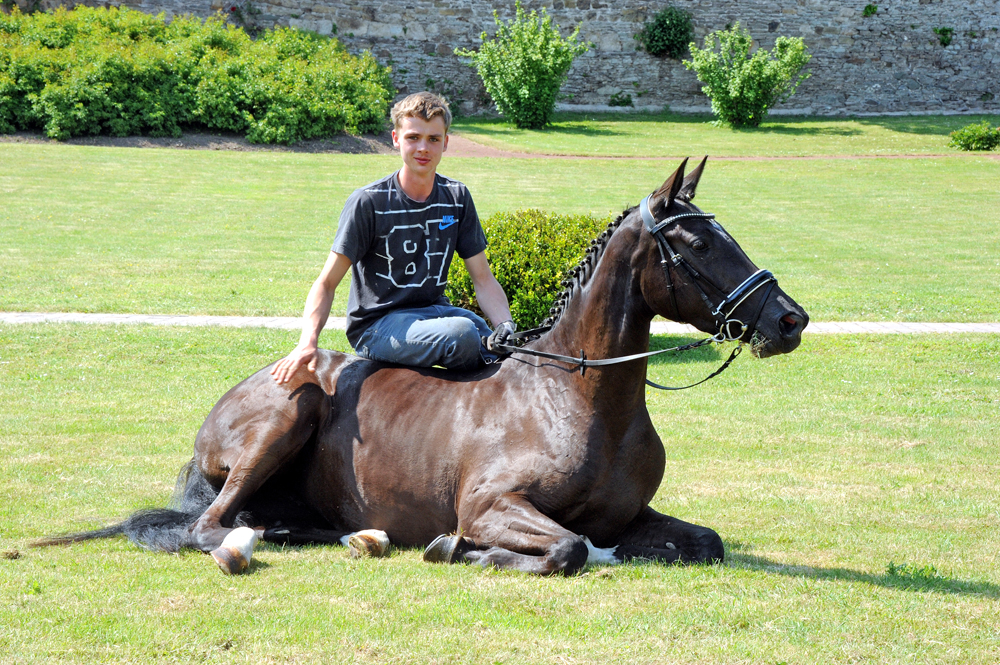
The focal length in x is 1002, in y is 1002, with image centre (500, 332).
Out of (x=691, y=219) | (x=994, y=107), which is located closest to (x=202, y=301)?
(x=691, y=219)

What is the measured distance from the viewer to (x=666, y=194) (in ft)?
13.8

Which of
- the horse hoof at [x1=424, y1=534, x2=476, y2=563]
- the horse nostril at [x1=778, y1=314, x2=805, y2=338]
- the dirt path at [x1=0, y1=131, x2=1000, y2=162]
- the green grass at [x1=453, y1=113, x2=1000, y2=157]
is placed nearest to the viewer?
the horse nostril at [x1=778, y1=314, x2=805, y2=338]

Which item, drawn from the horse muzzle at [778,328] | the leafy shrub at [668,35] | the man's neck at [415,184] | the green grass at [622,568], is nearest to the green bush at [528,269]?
the green grass at [622,568]

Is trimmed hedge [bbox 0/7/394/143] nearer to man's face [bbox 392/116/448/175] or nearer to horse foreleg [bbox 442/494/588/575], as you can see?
man's face [bbox 392/116/448/175]

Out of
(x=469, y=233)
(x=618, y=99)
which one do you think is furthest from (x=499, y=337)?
(x=618, y=99)

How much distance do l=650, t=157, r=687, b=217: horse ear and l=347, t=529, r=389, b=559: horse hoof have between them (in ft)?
6.58

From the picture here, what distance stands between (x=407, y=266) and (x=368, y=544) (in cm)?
140

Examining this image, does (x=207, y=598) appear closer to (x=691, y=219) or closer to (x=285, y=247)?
(x=691, y=219)

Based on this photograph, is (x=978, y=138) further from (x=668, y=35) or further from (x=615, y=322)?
(x=615, y=322)

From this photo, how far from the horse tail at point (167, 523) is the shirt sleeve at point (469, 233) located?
1819 millimetres

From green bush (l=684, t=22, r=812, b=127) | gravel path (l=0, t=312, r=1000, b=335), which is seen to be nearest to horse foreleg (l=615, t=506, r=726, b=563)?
gravel path (l=0, t=312, r=1000, b=335)

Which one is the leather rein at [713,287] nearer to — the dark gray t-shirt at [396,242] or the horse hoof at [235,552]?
the dark gray t-shirt at [396,242]

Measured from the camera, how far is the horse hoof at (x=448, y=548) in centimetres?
454

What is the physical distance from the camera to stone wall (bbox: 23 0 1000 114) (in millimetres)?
38594
